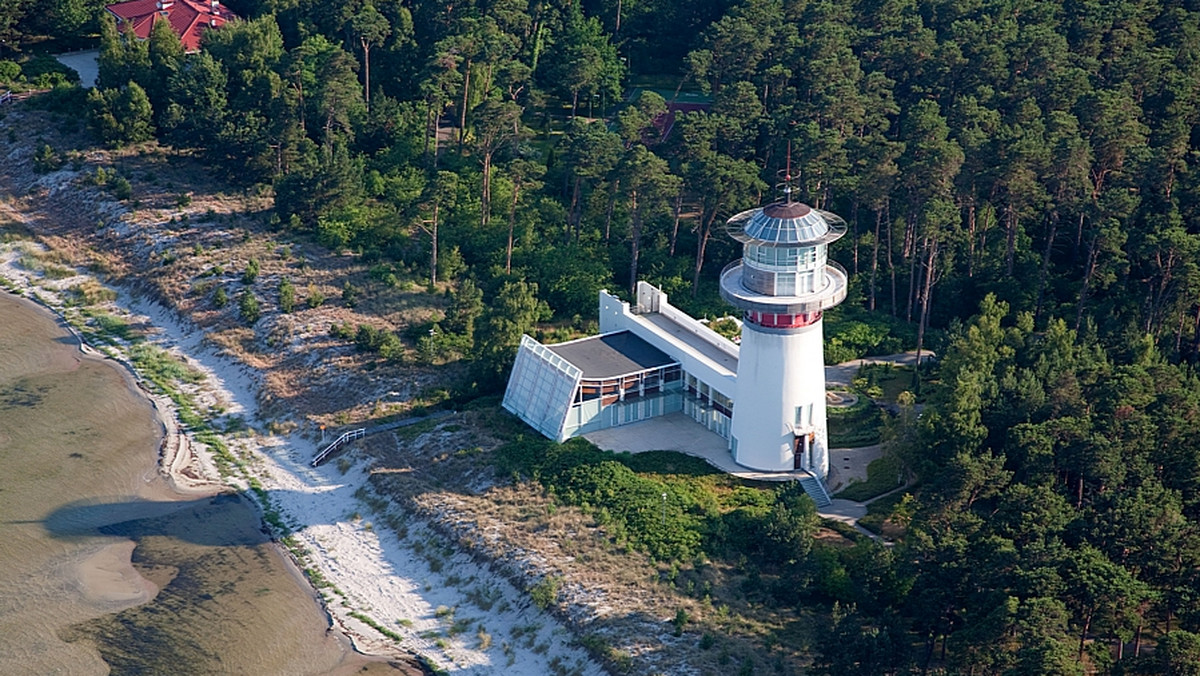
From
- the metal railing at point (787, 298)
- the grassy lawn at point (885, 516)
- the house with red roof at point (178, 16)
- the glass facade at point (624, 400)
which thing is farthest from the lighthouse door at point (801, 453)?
the house with red roof at point (178, 16)

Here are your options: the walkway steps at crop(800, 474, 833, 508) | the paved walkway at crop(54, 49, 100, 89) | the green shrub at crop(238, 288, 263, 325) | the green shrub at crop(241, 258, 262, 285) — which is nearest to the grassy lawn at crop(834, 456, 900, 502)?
the walkway steps at crop(800, 474, 833, 508)

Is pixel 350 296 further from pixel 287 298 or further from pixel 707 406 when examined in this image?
pixel 707 406

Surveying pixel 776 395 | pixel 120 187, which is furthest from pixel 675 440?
pixel 120 187

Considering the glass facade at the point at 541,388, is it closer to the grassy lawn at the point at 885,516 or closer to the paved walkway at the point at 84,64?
the grassy lawn at the point at 885,516

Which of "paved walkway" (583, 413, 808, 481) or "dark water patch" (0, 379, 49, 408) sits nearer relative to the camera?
"paved walkway" (583, 413, 808, 481)

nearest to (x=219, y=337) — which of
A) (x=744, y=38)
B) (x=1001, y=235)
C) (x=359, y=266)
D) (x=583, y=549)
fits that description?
(x=359, y=266)

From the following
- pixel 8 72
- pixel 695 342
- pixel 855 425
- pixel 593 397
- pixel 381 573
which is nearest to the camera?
pixel 381 573

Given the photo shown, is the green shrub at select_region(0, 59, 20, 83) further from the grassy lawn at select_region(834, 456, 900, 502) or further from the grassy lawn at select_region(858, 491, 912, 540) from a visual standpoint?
the grassy lawn at select_region(858, 491, 912, 540)
